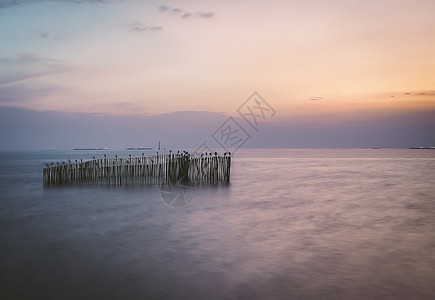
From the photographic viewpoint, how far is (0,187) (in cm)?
1931

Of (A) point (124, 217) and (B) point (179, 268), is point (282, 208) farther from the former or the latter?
(B) point (179, 268)

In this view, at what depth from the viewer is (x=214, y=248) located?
7574 mm

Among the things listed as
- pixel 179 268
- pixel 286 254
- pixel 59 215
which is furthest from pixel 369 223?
pixel 59 215

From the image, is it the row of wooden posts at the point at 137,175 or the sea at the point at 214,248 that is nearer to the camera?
the sea at the point at 214,248

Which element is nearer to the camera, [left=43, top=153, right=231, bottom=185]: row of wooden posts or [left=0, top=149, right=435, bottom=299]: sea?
[left=0, top=149, right=435, bottom=299]: sea

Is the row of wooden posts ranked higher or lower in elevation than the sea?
higher

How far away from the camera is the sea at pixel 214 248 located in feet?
17.5

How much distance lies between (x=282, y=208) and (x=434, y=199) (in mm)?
7119

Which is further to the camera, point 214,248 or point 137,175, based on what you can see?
point 137,175

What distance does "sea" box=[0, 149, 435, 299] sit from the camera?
5348mm

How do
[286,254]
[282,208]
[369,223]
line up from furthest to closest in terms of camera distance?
1. [282,208]
2. [369,223]
3. [286,254]

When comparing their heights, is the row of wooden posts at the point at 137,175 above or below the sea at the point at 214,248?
above

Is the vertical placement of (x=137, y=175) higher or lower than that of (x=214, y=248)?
higher

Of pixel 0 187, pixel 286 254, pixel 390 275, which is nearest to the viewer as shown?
pixel 390 275
